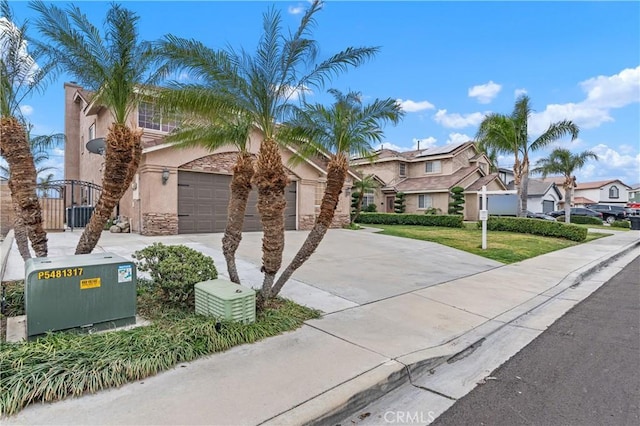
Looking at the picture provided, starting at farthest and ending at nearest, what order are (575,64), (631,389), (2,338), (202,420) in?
1. (575,64)
2. (2,338)
3. (631,389)
4. (202,420)

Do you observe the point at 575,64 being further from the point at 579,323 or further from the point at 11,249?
the point at 11,249

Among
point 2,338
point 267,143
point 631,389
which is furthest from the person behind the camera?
point 267,143

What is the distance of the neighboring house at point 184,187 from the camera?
541 inches

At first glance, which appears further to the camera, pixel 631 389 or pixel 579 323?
pixel 579 323

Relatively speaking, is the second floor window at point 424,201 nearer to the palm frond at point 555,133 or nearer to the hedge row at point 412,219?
the hedge row at point 412,219

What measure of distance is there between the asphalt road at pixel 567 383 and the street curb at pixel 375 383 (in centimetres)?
56

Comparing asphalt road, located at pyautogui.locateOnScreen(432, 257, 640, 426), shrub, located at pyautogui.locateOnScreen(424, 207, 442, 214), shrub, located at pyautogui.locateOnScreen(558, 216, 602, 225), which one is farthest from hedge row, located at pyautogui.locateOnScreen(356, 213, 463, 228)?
asphalt road, located at pyautogui.locateOnScreen(432, 257, 640, 426)

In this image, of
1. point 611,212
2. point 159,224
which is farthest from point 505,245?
point 611,212

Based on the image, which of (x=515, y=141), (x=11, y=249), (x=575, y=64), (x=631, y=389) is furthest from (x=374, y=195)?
(x=631, y=389)

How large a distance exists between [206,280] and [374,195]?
96.7 feet

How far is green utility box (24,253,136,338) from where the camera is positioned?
13.1 feet

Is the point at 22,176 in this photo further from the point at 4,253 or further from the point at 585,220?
the point at 585,220

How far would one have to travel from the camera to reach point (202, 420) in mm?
2844

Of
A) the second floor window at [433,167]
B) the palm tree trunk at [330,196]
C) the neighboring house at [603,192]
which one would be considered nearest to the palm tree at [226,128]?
the palm tree trunk at [330,196]
